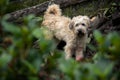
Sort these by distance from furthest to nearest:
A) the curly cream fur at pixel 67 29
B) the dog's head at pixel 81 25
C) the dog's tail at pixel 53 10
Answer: the dog's tail at pixel 53 10, the curly cream fur at pixel 67 29, the dog's head at pixel 81 25

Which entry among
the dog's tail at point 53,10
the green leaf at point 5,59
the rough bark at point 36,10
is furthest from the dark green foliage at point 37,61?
the dog's tail at point 53,10

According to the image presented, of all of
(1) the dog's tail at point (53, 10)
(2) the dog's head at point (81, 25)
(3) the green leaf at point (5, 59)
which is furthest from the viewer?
(1) the dog's tail at point (53, 10)

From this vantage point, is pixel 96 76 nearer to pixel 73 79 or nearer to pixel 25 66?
pixel 73 79

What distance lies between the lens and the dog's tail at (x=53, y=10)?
922 cm

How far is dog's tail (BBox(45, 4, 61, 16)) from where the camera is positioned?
363 inches

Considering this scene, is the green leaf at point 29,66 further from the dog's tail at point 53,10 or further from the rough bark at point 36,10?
the dog's tail at point 53,10

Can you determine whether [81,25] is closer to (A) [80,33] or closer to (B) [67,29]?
(A) [80,33]

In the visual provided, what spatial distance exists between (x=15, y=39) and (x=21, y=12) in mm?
6690

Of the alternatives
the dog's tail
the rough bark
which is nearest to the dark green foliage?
the rough bark

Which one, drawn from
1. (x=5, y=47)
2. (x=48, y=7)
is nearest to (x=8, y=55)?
(x=5, y=47)

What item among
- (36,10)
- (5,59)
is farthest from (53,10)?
(5,59)

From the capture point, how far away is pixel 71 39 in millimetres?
9133

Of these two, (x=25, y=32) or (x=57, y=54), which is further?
(x=57, y=54)

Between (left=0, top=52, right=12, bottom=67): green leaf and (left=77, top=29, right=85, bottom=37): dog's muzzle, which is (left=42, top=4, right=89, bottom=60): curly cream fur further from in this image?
(left=0, top=52, right=12, bottom=67): green leaf
